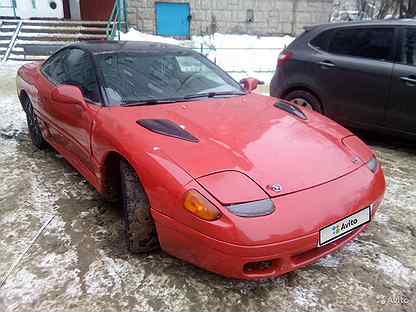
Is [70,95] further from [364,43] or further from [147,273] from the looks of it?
[364,43]

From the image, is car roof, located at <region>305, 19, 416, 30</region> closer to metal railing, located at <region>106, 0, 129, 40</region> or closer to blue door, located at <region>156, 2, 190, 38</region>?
metal railing, located at <region>106, 0, 129, 40</region>

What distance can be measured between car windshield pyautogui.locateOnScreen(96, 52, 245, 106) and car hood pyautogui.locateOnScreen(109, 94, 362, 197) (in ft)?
0.55

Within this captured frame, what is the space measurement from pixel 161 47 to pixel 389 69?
2552 millimetres

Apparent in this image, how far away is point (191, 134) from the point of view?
2537 millimetres

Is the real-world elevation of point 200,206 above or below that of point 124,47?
below

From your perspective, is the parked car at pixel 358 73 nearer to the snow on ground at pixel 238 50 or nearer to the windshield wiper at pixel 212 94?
the windshield wiper at pixel 212 94

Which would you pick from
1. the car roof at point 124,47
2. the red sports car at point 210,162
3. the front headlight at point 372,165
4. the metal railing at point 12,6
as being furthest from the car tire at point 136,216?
the metal railing at point 12,6

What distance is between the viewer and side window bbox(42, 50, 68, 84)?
3.84m

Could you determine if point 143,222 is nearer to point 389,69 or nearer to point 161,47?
point 161,47

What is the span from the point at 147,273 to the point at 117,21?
35.2ft

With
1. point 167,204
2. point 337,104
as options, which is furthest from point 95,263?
point 337,104

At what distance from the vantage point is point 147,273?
243 cm

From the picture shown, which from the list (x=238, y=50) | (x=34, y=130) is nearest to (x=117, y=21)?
(x=238, y=50)

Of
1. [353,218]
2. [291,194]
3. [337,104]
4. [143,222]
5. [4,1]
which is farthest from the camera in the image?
[4,1]
